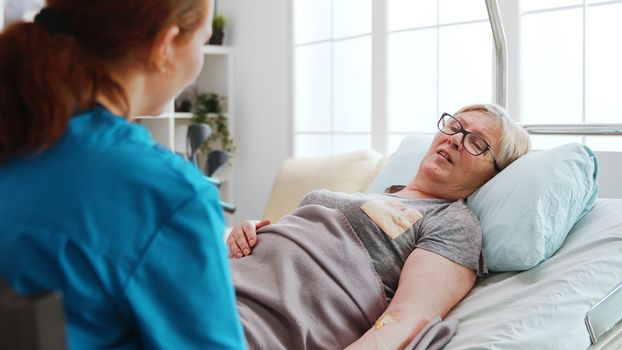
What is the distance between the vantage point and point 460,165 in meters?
1.84

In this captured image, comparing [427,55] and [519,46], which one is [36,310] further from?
[427,55]

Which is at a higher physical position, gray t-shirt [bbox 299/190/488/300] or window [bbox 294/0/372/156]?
window [bbox 294/0/372/156]

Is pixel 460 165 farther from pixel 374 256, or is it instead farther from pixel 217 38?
pixel 217 38

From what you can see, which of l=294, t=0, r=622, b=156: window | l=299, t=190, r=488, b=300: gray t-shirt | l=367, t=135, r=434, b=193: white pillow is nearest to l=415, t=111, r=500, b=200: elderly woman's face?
l=299, t=190, r=488, b=300: gray t-shirt

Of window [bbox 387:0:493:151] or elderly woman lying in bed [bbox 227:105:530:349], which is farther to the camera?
window [bbox 387:0:493:151]

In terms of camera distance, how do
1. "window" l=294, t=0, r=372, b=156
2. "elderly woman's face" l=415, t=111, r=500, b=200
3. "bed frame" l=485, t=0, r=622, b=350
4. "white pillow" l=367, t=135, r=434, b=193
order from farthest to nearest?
A: 1. "window" l=294, t=0, r=372, b=156
2. "white pillow" l=367, t=135, r=434, b=193
3. "elderly woman's face" l=415, t=111, r=500, b=200
4. "bed frame" l=485, t=0, r=622, b=350

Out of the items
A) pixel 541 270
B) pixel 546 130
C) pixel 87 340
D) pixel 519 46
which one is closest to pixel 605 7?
pixel 519 46

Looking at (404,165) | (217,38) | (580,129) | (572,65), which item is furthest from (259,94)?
(580,129)

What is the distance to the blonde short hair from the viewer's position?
186 centimetres

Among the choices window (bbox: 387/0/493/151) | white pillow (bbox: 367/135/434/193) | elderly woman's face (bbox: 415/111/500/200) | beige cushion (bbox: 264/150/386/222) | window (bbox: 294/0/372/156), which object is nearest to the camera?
elderly woman's face (bbox: 415/111/500/200)

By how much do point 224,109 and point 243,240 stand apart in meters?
2.95

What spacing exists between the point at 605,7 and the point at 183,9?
2.15m

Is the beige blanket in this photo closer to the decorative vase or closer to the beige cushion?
the beige cushion

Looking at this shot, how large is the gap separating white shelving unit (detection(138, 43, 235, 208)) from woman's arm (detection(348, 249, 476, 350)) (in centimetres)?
293
